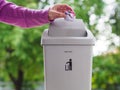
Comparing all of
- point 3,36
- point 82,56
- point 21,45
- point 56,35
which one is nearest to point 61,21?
point 56,35

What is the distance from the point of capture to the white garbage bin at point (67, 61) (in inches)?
59.6

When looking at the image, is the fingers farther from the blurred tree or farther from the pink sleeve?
the blurred tree

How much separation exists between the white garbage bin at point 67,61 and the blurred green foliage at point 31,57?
2.64ft

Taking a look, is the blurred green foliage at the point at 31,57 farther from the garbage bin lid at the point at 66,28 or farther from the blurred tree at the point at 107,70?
the garbage bin lid at the point at 66,28

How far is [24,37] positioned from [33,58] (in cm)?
34

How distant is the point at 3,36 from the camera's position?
8.76 feet

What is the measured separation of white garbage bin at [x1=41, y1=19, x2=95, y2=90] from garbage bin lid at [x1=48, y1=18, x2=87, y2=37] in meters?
0.03

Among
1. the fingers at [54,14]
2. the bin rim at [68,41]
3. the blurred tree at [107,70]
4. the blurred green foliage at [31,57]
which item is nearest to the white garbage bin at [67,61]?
the bin rim at [68,41]

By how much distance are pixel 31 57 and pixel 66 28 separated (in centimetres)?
154

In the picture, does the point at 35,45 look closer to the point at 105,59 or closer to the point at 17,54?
the point at 17,54

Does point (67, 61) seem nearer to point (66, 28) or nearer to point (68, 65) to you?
point (68, 65)

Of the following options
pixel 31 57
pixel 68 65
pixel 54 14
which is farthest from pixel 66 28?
pixel 31 57

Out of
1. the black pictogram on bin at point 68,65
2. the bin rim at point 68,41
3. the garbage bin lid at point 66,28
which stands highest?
the garbage bin lid at point 66,28

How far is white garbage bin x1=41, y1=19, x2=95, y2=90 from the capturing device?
1.51 meters
